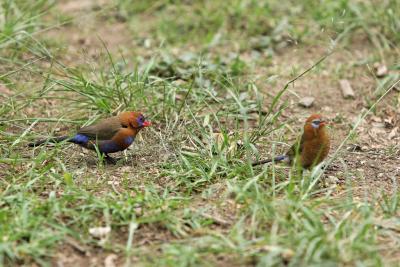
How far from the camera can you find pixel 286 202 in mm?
4402

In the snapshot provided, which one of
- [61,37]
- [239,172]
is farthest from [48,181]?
[61,37]

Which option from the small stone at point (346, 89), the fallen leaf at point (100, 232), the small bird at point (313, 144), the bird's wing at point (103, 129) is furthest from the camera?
the small stone at point (346, 89)

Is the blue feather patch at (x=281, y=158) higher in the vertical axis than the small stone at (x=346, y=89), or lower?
higher

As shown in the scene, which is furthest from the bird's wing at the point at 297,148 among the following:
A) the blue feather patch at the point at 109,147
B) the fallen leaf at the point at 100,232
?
the fallen leaf at the point at 100,232

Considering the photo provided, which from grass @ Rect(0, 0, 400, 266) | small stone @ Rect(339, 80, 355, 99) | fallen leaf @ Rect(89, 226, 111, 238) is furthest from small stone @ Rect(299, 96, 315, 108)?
fallen leaf @ Rect(89, 226, 111, 238)

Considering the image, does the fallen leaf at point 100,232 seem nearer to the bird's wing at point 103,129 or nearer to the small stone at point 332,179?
the bird's wing at point 103,129

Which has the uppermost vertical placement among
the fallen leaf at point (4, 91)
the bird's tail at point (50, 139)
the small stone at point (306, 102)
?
the fallen leaf at point (4, 91)

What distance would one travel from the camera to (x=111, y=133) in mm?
5512

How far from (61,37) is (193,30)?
1.51 metres

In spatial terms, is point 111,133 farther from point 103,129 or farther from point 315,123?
point 315,123

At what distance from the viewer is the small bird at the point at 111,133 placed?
5.52m

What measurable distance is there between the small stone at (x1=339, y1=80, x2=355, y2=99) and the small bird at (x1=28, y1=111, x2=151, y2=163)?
232 cm

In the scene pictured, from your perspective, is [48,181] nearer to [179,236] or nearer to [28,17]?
[179,236]

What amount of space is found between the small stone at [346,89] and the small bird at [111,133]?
232cm
